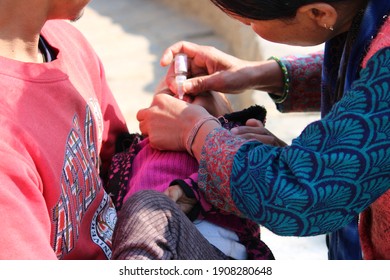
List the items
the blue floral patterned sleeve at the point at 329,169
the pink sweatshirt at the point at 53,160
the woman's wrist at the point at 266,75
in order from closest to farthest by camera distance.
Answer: the pink sweatshirt at the point at 53,160 < the blue floral patterned sleeve at the point at 329,169 < the woman's wrist at the point at 266,75

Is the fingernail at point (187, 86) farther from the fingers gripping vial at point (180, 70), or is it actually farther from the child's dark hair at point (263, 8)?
the child's dark hair at point (263, 8)

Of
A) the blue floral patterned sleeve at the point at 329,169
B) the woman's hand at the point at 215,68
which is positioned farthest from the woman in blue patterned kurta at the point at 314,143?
the woman's hand at the point at 215,68

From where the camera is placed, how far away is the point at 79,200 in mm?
1462

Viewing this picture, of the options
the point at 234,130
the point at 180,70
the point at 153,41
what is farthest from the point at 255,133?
the point at 153,41

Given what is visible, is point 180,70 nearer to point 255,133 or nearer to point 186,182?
point 255,133

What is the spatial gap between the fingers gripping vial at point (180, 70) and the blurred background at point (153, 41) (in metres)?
0.94

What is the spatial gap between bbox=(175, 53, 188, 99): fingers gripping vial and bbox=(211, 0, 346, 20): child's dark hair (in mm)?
450

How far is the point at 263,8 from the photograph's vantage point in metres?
1.47

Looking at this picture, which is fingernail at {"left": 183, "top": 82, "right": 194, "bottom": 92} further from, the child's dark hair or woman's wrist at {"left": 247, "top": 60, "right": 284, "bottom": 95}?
the child's dark hair

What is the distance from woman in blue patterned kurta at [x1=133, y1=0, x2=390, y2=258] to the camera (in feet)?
4.36

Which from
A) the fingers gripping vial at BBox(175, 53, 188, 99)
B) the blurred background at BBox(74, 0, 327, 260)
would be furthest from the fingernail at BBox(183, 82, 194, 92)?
the blurred background at BBox(74, 0, 327, 260)

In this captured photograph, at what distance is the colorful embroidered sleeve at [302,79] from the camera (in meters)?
2.09

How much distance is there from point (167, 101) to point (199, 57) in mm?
273
